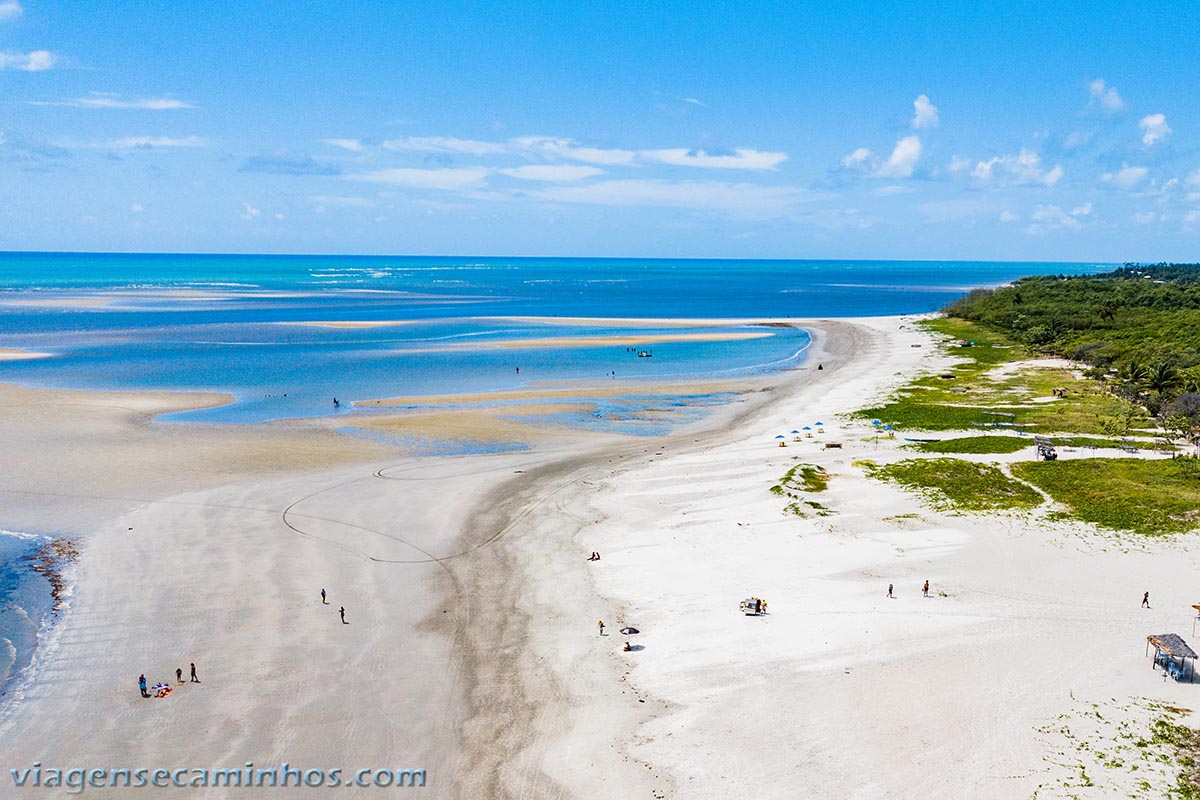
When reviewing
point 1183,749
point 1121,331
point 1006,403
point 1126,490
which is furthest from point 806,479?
point 1121,331

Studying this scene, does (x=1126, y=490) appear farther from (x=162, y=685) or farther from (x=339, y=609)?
(x=162, y=685)

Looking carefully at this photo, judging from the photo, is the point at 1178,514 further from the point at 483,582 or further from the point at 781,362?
the point at 781,362

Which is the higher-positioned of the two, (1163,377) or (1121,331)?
(1121,331)

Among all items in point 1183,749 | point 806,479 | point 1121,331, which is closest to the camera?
point 1183,749

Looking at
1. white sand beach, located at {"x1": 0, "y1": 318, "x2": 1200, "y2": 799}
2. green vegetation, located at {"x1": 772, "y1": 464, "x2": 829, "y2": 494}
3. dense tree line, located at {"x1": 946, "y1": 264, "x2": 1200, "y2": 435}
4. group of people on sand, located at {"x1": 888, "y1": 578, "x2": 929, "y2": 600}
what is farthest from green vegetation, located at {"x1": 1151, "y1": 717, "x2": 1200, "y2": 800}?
dense tree line, located at {"x1": 946, "y1": 264, "x2": 1200, "y2": 435}

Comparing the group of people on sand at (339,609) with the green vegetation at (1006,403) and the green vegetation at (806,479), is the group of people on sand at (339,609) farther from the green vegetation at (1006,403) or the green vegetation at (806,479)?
the green vegetation at (1006,403)

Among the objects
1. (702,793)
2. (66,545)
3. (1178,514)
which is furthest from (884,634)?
(66,545)

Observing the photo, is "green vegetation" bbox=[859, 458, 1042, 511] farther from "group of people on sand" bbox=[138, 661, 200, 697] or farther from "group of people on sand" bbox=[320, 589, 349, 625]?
"group of people on sand" bbox=[138, 661, 200, 697]

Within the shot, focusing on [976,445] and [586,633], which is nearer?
[586,633]
